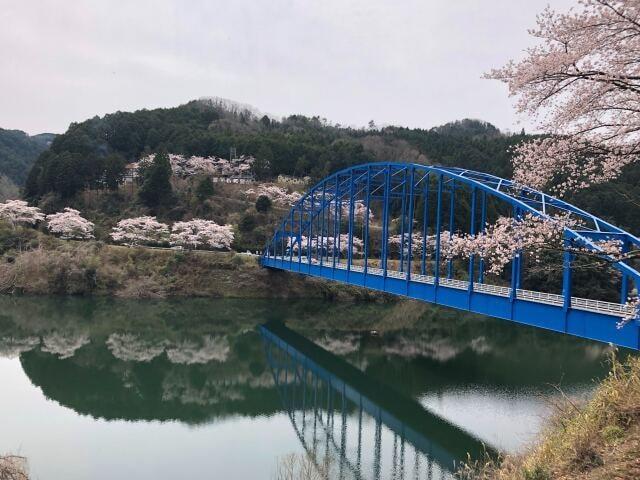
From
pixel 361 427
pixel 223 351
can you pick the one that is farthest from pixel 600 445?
pixel 223 351

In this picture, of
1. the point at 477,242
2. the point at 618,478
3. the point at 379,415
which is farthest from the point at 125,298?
the point at 618,478

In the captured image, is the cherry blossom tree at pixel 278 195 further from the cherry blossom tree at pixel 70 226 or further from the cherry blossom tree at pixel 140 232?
the cherry blossom tree at pixel 70 226

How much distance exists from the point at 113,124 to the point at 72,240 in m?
35.1

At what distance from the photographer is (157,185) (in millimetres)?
59812

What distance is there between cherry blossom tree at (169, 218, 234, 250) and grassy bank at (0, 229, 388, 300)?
1.25 meters

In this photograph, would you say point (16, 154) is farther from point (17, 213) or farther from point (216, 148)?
point (17, 213)

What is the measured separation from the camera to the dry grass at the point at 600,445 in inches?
238

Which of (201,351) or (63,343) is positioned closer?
(201,351)

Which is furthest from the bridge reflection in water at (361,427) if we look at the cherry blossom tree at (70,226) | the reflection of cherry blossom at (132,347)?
the cherry blossom tree at (70,226)

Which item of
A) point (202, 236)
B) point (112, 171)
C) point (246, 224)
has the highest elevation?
point (112, 171)

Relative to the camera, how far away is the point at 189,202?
60.9 metres

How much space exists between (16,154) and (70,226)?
61973 millimetres

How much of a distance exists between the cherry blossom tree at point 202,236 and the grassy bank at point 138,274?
125 centimetres

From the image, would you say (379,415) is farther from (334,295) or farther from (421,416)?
(334,295)
